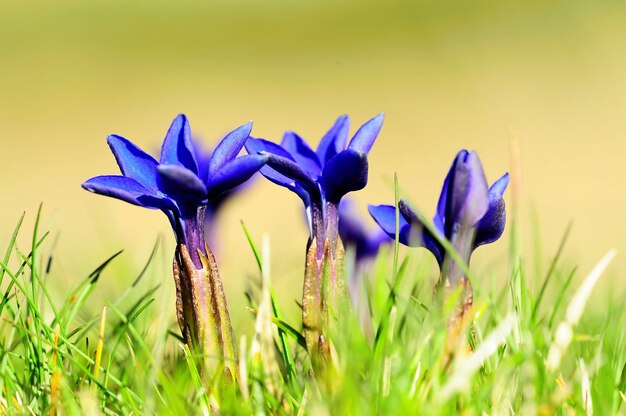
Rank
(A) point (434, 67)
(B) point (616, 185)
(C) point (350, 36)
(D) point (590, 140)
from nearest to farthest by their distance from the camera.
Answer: (B) point (616, 185) → (D) point (590, 140) → (A) point (434, 67) → (C) point (350, 36)

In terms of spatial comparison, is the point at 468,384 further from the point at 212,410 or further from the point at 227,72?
the point at 227,72

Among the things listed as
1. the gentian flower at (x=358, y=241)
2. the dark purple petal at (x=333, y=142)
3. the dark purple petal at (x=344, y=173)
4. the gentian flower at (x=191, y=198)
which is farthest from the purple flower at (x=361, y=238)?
the gentian flower at (x=191, y=198)

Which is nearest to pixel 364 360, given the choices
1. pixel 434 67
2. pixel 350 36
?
pixel 434 67

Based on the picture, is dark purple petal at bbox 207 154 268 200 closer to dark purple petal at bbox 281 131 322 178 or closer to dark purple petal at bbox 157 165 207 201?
dark purple petal at bbox 157 165 207 201

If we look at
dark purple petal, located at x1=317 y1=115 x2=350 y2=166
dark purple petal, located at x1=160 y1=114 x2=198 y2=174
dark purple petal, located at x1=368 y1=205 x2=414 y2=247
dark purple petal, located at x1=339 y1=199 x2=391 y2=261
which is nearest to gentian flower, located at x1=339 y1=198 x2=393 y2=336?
dark purple petal, located at x1=339 y1=199 x2=391 y2=261

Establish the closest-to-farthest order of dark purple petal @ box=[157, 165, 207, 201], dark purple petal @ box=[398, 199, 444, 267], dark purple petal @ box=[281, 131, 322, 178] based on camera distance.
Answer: dark purple petal @ box=[157, 165, 207, 201], dark purple petal @ box=[398, 199, 444, 267], dark purple petal @ box=[281, 131, 322, 178]

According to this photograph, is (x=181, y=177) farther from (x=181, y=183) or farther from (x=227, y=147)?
(x=227, y=147)

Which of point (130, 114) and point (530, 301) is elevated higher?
point (130, 114)
